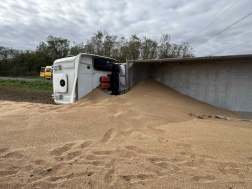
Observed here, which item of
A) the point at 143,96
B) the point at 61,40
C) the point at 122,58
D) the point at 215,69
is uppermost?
the point at 61,40

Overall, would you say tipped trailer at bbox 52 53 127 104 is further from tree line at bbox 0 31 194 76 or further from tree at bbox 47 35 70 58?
tree at bbox 47 35 70 58

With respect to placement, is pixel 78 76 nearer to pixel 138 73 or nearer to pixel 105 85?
pixel 105 85

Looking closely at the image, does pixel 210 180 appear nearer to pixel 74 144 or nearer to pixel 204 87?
pixel 74 144

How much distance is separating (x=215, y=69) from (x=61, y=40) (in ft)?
93.2

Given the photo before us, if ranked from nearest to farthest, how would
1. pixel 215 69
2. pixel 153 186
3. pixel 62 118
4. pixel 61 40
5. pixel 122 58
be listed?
1. pixel 153 186
2. pixel 62 118
3. pixel 215 69
4. pixel 122 58
5. pixel 61 40

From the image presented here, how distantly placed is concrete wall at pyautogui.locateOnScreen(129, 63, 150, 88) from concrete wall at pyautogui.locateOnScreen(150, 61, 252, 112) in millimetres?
1264

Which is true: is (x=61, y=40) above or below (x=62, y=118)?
above

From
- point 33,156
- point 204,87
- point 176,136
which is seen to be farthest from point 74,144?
point 204,87

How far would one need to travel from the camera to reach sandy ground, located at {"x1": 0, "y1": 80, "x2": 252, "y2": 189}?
175 centimetres

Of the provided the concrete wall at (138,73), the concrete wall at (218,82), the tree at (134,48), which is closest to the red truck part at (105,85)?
the concrete wall at (138,73)

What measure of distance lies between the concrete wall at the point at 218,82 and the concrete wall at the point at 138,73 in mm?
1264

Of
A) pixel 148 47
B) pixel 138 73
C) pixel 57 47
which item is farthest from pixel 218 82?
pixel 57 47

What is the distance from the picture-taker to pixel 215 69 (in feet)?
20.4

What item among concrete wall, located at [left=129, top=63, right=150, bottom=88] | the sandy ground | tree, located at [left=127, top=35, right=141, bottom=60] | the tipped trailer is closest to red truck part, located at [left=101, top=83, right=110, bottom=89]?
the tipped trailer
